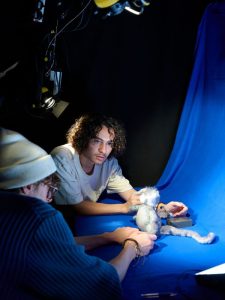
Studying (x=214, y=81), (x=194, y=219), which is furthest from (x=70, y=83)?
(x=194, y=219)

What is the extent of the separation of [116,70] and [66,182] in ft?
4.08

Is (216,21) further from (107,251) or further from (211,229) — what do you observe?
(107,251)

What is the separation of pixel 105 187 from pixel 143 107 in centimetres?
95

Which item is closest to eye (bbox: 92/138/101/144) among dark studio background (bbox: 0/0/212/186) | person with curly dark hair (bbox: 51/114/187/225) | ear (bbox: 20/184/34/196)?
person with curly dark hair (bbox: 51/114/187/225)

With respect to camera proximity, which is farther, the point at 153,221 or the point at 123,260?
the point at 153,221

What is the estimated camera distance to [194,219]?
238cm

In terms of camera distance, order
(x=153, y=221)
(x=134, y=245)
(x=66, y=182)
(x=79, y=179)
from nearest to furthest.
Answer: (x=134, y=245) < (x=153, y=221) < (x=66, y=182) < (x=79, y=179)

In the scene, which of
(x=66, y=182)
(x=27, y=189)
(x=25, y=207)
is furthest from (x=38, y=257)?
(x=66, y=182)

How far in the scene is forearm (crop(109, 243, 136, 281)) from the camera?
4.53 feet

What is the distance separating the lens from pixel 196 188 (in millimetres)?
2697

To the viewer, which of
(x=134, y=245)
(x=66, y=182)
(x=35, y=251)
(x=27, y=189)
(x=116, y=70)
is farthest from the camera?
(x=116, y=70)

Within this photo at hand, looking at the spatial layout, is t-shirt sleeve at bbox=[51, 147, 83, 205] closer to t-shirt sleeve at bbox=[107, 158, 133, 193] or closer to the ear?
t-shirt sleeve at bbox=[107, 158, 133, 193]

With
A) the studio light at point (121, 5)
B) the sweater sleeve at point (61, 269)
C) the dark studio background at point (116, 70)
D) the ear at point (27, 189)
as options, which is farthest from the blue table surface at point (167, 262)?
the studio light at point (121, 5)

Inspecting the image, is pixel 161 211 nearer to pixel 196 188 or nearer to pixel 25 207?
pixel 196 188
